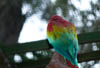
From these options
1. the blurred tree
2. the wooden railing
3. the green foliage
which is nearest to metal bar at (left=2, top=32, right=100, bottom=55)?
the wooden railing

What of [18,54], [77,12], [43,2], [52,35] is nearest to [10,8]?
[18,54]

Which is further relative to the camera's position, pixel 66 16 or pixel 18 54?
Result: pixel 66 16

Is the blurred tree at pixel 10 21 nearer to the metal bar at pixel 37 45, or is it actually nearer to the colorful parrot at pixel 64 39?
the metal bar at pixel 37 45

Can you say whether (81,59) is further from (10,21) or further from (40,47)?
(10,21)

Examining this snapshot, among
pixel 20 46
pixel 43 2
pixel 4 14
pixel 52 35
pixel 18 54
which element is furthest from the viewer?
pixel 43 2

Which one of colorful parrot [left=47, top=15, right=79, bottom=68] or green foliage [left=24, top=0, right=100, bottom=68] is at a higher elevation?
colorful parrot [left=47, top=15, right=79, bottom=68]

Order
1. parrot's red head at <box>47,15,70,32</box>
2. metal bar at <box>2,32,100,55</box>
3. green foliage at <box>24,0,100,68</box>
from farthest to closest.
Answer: green foliage at <box>24,0,100,68</box> → metal bar at <box>2,32,100,55</box> → parrot's red head at <box>47,15,70,32</box>

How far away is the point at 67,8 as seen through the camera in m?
4.00

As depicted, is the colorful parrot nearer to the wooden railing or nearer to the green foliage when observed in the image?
the wooden railing

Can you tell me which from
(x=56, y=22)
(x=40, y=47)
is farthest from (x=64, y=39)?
(x=40, y=47)

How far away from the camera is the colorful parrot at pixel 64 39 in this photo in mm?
1452

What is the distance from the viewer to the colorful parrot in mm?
1452

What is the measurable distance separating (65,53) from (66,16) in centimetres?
254

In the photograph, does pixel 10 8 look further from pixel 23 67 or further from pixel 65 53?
pixel 65 53
